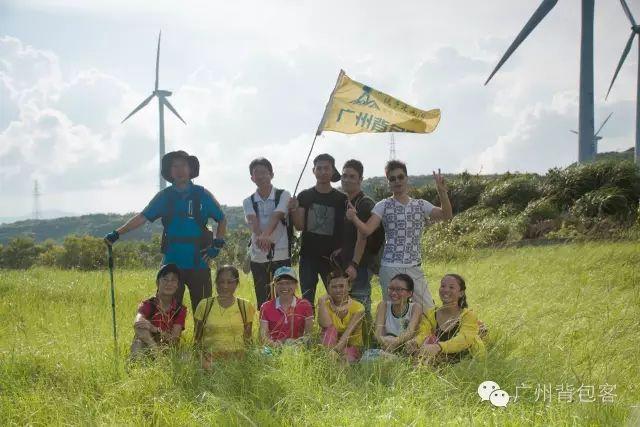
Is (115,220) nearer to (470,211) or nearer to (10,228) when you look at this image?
(10,228)

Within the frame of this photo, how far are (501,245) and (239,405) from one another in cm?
1096

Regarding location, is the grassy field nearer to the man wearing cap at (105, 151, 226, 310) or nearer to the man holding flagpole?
the man wearing cap at (105, 151, 226, 310)

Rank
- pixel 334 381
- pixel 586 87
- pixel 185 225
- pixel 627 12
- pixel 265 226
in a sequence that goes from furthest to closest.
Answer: pixel 627 12
pixel 586 87
pixel 265 226
pixel 185 225
pixel 334 381

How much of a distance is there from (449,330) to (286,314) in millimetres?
1285

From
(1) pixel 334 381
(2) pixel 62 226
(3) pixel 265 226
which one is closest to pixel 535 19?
(3) pixel 265 226

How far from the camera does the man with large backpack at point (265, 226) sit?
5129mm

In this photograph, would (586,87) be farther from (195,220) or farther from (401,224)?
(195,220)

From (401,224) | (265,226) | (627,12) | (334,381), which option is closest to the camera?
(334,381)

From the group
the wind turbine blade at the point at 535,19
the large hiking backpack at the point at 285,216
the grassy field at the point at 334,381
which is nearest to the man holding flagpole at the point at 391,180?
the large hiking backpack at the point at 285,216

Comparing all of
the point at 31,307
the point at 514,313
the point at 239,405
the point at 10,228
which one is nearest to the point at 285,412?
the point at 239,405

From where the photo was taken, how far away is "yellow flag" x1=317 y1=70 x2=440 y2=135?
5582 millimetres

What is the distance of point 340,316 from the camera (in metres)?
4.69

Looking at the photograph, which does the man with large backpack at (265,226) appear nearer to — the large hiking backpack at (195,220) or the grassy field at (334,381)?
the large hiking backpack at (195,220)

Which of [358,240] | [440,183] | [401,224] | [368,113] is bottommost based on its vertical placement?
[358,240]
